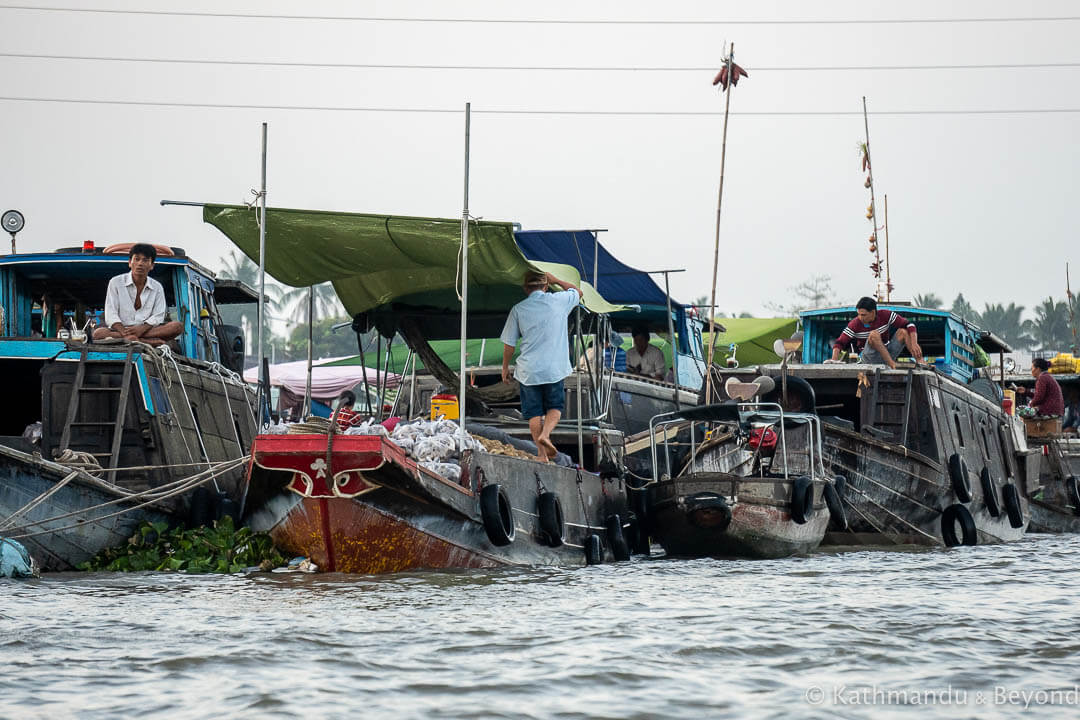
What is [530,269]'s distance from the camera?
32.3 ft

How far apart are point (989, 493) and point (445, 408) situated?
7.12 meters

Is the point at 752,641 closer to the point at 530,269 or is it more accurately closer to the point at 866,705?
the point at 866,705

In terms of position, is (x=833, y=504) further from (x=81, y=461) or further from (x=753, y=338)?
(x=753, y=338)

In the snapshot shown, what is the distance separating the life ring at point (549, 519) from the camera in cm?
954

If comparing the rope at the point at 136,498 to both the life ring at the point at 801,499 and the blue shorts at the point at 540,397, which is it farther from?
the life ring at the point at 801,499

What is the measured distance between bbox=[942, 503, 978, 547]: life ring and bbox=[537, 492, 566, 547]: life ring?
5.21 metres

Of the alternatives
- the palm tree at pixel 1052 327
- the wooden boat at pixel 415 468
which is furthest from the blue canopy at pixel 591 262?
the palm tree at pixel 1052 327

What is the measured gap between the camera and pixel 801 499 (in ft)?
35.6

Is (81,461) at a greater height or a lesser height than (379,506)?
greater

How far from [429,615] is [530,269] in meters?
3.74

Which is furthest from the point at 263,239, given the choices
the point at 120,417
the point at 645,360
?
the point at 645,360

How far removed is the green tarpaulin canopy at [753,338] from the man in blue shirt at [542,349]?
39.9ft

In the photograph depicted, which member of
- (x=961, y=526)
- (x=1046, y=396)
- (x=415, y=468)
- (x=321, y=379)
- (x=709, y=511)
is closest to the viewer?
(x=415, y=468)

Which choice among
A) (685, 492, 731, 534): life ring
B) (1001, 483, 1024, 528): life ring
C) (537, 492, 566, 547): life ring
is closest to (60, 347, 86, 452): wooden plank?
(537, 492, 566, 547): life ring
